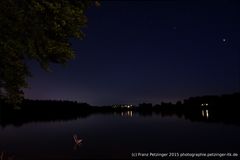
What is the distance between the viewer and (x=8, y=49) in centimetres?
1238

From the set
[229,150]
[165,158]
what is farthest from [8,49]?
[229,150]

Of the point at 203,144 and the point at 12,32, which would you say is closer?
the point at 12,32

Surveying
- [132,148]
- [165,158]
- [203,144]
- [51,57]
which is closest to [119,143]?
[132,148]

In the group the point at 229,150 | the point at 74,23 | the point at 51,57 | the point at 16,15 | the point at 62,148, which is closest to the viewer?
the point at 16,15

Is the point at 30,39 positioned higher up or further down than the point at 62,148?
higher up

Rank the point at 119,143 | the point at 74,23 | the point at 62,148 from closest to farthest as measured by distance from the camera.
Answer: the point at 74,23
the point at 62,148
the point at 119,143

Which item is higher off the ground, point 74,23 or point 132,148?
point 74,23

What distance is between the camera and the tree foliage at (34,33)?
40.2ft

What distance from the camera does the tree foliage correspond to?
40.2 ft

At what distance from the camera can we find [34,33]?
13.0m

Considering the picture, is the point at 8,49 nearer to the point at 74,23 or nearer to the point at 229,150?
the point at 74,23

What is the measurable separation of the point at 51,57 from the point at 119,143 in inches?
2871

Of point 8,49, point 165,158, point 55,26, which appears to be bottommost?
point 165,158

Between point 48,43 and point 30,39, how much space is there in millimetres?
664
